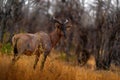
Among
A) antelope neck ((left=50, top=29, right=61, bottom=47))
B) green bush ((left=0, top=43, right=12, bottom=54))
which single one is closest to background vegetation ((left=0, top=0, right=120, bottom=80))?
green bush ((left=0, top=43, right=12, bottom=54))

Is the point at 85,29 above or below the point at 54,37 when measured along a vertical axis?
below

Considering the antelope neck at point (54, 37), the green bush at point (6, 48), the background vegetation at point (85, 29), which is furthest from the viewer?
the background vegetation at point (85, 29)

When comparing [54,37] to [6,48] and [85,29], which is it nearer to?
[6,48]

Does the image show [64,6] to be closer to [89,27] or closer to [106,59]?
[89,27]

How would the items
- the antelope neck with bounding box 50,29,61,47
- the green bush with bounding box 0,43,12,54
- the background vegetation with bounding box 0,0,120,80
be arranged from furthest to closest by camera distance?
the background vegetation with bounding box 0,0,120,80 → the green bush with bounding box 0,43,12,54 → the antelope neck with bounding box 50,29,61,47

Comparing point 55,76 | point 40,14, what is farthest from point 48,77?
point 40,14

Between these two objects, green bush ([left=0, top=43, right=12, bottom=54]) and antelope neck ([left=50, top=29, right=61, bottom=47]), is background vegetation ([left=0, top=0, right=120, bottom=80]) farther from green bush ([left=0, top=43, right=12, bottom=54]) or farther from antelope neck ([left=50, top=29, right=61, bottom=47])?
antelope neck ([left=50, top=29, right=61, bottom=47])

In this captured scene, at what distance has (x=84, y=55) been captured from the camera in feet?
A: 76.7

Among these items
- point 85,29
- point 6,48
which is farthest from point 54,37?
point 85,29

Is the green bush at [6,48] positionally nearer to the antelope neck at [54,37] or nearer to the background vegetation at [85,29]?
the background vegetation at [85,29]

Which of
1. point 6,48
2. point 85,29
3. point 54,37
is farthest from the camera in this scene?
point 85,29

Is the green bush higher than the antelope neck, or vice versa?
the antelope neck

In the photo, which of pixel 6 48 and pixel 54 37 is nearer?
pixel 54 37

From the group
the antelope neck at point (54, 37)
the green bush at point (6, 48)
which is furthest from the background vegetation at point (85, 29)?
the antelope neck at point (54, 37)
